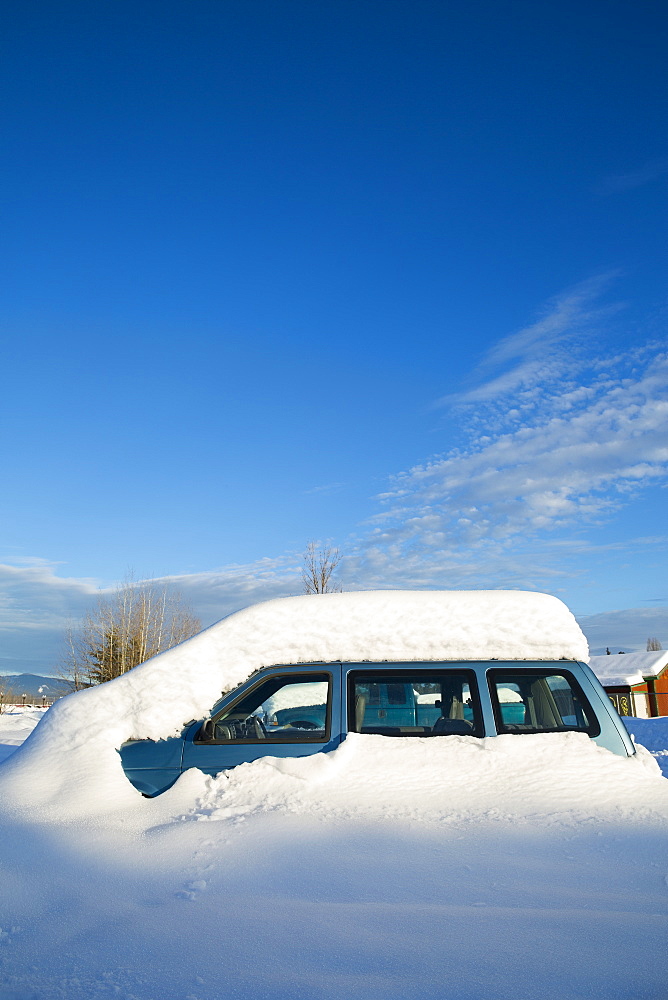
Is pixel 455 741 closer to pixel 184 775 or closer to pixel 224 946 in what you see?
pixel 184 775

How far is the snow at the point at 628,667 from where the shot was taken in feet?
102

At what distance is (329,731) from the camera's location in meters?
4.33

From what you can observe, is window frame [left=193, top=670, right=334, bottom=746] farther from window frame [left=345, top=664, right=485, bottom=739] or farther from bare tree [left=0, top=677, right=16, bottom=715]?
bare tree [left=0, top=677, right=16, bottom=715]

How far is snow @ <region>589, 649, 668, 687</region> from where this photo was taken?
31.0 m

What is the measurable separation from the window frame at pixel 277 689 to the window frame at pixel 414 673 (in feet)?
0.40

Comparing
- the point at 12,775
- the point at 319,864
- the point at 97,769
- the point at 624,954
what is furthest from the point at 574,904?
the point at 12,775

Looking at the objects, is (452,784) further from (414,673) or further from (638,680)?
(638,680)

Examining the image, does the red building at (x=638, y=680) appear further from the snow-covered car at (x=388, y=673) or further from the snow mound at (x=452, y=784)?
the snow mound at (x=452, y=784)

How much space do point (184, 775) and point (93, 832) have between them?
611 mm

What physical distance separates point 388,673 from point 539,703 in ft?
3.41

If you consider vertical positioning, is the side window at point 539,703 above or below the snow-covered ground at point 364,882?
above

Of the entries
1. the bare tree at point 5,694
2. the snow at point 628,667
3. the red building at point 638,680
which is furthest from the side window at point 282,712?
the bare tree at point 5,694

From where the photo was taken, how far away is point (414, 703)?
447 centimetres

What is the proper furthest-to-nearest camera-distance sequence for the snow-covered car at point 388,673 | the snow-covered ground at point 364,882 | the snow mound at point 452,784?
the snow-covered car at point 388,673 < the snow mound at point 452,784 < the snow-covered ground at point 364,882
